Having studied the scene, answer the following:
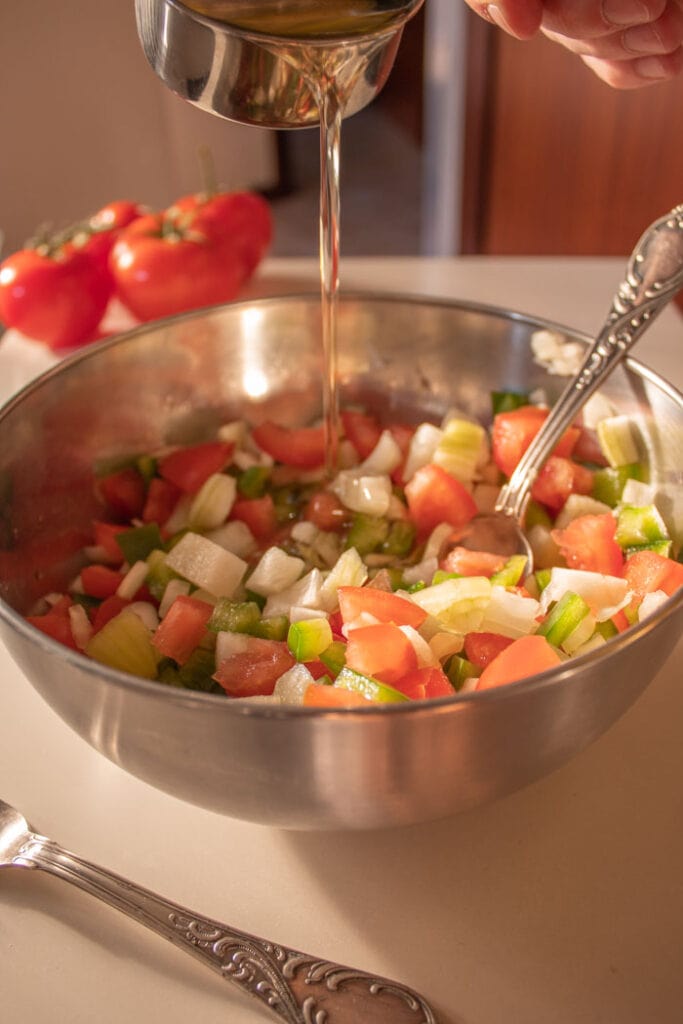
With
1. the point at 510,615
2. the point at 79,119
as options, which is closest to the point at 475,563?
the point at 510,615

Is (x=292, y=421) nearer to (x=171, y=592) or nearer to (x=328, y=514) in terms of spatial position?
(x=328, y=514)

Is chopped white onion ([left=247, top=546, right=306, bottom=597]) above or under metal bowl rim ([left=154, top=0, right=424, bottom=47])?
under

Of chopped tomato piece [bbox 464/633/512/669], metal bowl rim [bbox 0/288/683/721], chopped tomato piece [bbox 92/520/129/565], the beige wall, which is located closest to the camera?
metal bowl rim [bbox 0/288/683/721]

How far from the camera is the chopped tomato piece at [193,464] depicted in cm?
130

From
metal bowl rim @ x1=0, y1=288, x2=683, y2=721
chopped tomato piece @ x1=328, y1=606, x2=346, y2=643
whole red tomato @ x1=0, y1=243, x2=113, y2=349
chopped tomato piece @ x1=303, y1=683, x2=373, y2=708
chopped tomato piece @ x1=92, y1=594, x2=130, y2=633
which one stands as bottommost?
chopped tomato piece @ x1=92, y1=594, x2=130, y2=633

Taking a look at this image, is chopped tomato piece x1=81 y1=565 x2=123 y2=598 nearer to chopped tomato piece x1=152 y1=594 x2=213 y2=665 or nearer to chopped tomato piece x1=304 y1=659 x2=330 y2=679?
chopped tomato piece x1=152 y1=594 x2=213 y2=665

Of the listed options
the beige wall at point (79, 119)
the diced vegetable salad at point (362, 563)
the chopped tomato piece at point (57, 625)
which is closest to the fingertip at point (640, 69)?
the diced vegetable salad at point (362, 563)

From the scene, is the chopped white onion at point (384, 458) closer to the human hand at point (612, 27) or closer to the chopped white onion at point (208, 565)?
the chopped white onion at point (208, 565)

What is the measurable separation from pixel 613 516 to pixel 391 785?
0.54m

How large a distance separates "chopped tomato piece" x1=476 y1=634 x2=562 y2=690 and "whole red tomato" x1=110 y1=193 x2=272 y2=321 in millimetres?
1119

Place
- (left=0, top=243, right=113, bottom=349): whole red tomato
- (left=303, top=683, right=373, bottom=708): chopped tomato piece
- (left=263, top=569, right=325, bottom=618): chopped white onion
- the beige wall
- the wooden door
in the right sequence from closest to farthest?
(left=303, top=683, right=373, bottom=708): chopped tomato piece, (left=263, top=569, right=325, bottom=618): chopped white onion, (left=0, top=243, right=113, bottom=349): whole red tomato, the wooden door, the beige wall

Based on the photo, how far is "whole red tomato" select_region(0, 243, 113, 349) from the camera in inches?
65.5

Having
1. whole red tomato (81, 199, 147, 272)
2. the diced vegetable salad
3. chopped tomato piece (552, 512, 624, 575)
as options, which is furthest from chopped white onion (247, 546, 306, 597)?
whole red tomato (81, 199, 147, 272)

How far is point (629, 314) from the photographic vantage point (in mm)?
1123
